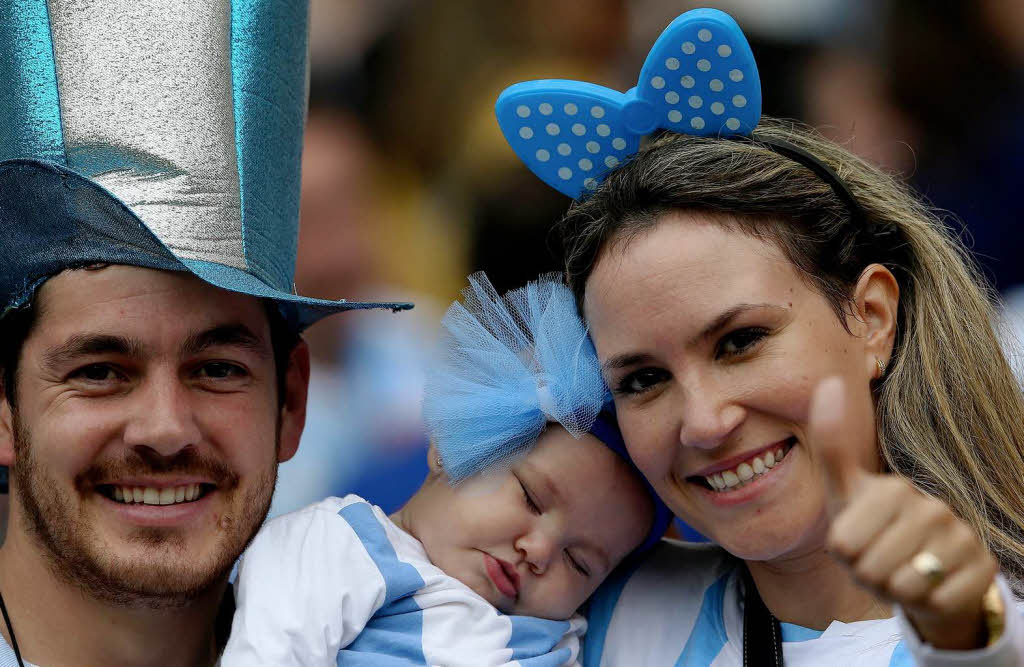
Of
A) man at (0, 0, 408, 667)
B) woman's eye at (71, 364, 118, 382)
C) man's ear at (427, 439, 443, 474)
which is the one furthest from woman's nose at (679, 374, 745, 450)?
woman's eye at (71, 364, 118, 382)

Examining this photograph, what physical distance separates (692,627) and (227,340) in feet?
3.88

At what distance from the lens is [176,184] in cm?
260

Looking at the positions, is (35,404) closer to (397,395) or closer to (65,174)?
(65,174)

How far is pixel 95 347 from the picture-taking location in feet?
8.25

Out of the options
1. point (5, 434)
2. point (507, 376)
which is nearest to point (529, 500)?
Result: point (507, 376)

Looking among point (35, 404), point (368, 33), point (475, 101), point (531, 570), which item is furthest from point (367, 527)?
point (368, 33)

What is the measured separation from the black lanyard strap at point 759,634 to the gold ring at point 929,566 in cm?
82

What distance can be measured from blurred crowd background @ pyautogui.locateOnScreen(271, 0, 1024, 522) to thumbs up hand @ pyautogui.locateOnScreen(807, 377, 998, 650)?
2.37m

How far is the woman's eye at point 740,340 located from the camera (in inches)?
91.4

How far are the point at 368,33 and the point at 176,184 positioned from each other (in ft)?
7.72

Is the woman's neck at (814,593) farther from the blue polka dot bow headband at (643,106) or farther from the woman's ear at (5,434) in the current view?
the woman's ear at (5,434)

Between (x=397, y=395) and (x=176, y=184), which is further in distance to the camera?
(x=397, y=395)

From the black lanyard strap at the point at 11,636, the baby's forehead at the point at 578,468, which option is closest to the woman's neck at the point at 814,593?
the baby's forehead at the point at 578,468

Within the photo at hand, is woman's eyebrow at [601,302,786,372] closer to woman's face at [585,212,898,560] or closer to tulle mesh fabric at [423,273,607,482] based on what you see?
woman's face at [585,212,898,560]
